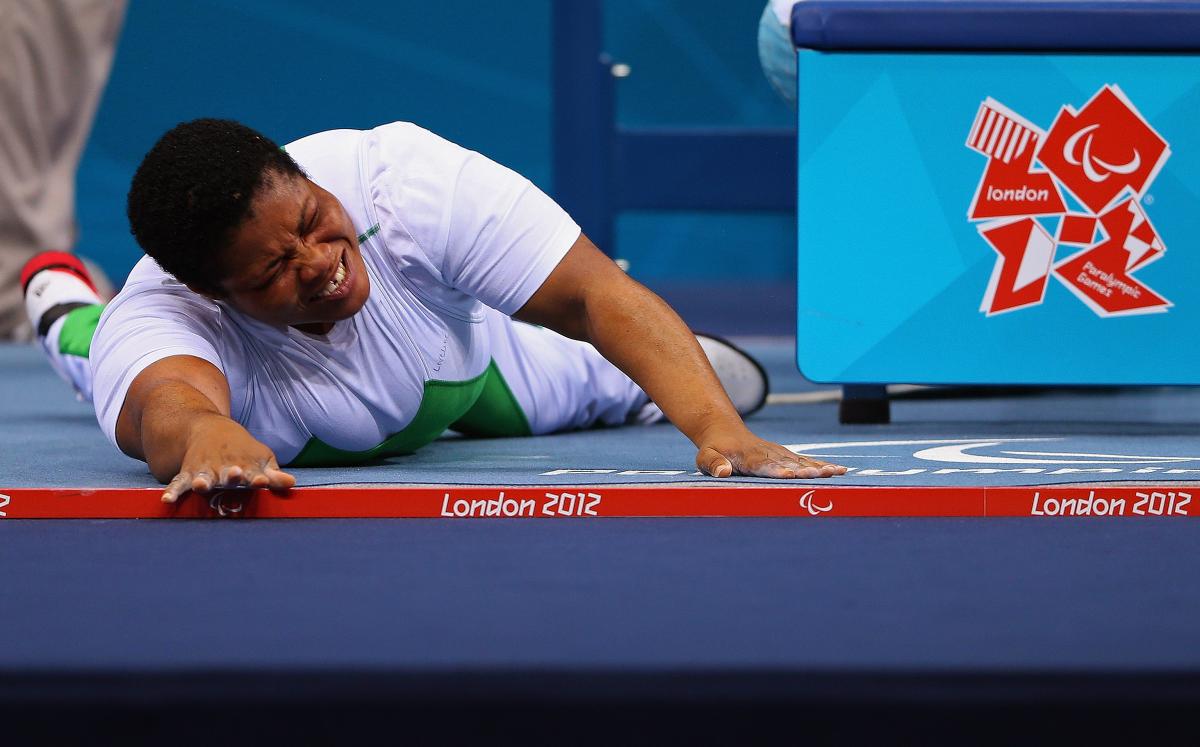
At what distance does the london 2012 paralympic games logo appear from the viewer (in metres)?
2.36

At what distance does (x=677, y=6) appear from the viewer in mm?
7449

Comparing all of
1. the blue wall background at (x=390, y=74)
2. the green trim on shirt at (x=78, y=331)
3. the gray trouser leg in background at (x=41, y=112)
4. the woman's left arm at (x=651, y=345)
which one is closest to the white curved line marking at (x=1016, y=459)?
the woman's left arm at (x=651, y=345)

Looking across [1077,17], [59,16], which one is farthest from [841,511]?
[59,16]

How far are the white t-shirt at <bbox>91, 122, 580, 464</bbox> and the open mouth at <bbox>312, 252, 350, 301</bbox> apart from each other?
0.43ft

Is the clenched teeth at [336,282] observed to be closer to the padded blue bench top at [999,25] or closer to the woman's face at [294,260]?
the woman's face at [294,260]

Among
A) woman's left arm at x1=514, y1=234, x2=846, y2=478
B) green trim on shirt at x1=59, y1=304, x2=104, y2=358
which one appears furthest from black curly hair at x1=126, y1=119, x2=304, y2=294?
green trim on shirt at x1=59, y1=304, x2=104, y2=358

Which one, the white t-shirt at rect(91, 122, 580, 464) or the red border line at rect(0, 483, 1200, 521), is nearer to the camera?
the red border line at rect(0, 483, 1200, 521)

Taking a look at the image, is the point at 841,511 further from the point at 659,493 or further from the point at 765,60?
the point at 765,60

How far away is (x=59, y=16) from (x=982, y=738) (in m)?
4.37

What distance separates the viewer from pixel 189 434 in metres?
1.65

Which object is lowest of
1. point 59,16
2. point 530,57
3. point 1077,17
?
point 530,57

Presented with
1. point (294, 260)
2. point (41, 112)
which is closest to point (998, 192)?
point (294, 260)

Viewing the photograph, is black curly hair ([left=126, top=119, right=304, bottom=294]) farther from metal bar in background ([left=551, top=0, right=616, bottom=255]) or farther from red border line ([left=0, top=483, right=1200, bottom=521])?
metal bar in background ([left=551, top=0, right=616, bottom=255])

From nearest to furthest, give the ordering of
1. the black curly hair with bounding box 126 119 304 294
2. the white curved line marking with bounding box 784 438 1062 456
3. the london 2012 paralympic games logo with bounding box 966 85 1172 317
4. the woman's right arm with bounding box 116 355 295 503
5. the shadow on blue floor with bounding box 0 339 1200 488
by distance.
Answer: the woman's right arm with bounding box 116 355 295 503 < the black curly hair with bounding box 126 119 304 294 < the shadow on blue floor with bounding box 0 339 1200 488 < the white curved line marking with bounding box 784 438 1062 456 < the london 2012 paralympic games logo with bounding box 966 85 1172 317
